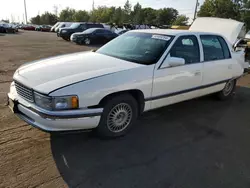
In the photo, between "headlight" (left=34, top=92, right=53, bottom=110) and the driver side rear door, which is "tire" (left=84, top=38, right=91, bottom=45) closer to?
the driver side rear door

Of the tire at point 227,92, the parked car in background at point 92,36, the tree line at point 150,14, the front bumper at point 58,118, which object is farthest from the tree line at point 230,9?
the front bumper at point 58,118

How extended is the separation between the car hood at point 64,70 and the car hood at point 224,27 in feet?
24.9

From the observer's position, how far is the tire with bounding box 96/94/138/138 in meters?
3.30

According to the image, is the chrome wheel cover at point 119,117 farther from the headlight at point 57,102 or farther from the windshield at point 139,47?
the windshield at point 139,47

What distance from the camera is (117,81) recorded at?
3.25 meters

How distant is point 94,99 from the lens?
10.1 feet

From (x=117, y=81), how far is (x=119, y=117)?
0.61 metres

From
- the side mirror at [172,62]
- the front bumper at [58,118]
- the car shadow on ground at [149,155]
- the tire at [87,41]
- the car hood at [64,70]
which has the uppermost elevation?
the side mirror at [172,62]

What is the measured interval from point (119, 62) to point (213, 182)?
2.11 m

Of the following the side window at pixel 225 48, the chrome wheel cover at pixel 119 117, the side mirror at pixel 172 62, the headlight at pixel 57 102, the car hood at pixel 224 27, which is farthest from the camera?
the car hood at pixel 224 27

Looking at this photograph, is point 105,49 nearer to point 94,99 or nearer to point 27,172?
point 94,99

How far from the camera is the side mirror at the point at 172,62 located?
12.3ft

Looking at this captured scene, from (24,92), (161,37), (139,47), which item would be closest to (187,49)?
(161,37)

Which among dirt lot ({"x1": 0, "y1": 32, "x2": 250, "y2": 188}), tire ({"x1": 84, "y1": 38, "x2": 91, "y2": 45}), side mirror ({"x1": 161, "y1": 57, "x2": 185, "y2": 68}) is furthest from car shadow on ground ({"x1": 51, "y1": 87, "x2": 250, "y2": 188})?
tire ({"x1": 84, "y1": 38, "x2": 91, "y2": 45})
